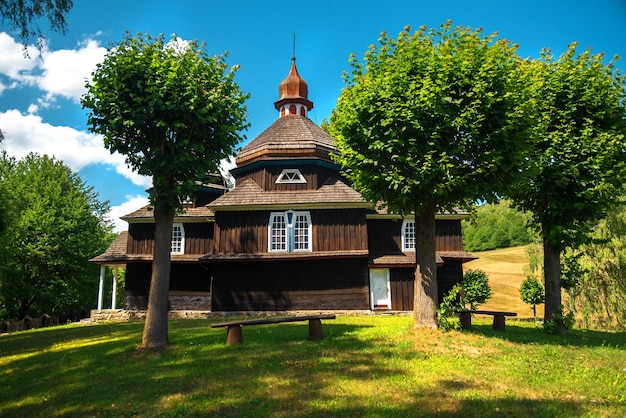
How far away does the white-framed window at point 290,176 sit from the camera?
23234 millimetres

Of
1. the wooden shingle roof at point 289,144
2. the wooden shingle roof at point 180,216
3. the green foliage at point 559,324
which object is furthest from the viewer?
the wooden shingle roof at point 180,216

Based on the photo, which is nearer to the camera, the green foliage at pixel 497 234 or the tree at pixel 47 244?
the tree at pixel 47 244

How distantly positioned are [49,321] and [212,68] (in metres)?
24.0

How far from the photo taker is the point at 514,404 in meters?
7.10

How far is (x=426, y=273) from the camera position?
1248 centimetres

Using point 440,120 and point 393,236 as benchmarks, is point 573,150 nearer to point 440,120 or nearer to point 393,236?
point 440,120

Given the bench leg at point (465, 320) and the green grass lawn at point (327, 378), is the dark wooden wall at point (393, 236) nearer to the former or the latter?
the bench leg at point (465, 320)

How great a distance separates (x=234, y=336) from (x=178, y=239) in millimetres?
14815

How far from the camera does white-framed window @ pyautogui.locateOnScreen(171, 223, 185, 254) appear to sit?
24.7 meters

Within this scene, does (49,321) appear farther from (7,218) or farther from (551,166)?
(551,166)

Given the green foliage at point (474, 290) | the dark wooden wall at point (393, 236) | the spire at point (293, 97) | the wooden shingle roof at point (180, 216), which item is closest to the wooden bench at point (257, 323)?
the dark wooden wall at point (393, 236)

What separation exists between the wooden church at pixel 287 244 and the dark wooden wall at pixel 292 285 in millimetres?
52

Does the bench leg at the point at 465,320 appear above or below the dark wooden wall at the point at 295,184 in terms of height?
below

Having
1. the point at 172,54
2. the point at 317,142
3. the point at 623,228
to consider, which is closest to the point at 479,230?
the point at 623,228
